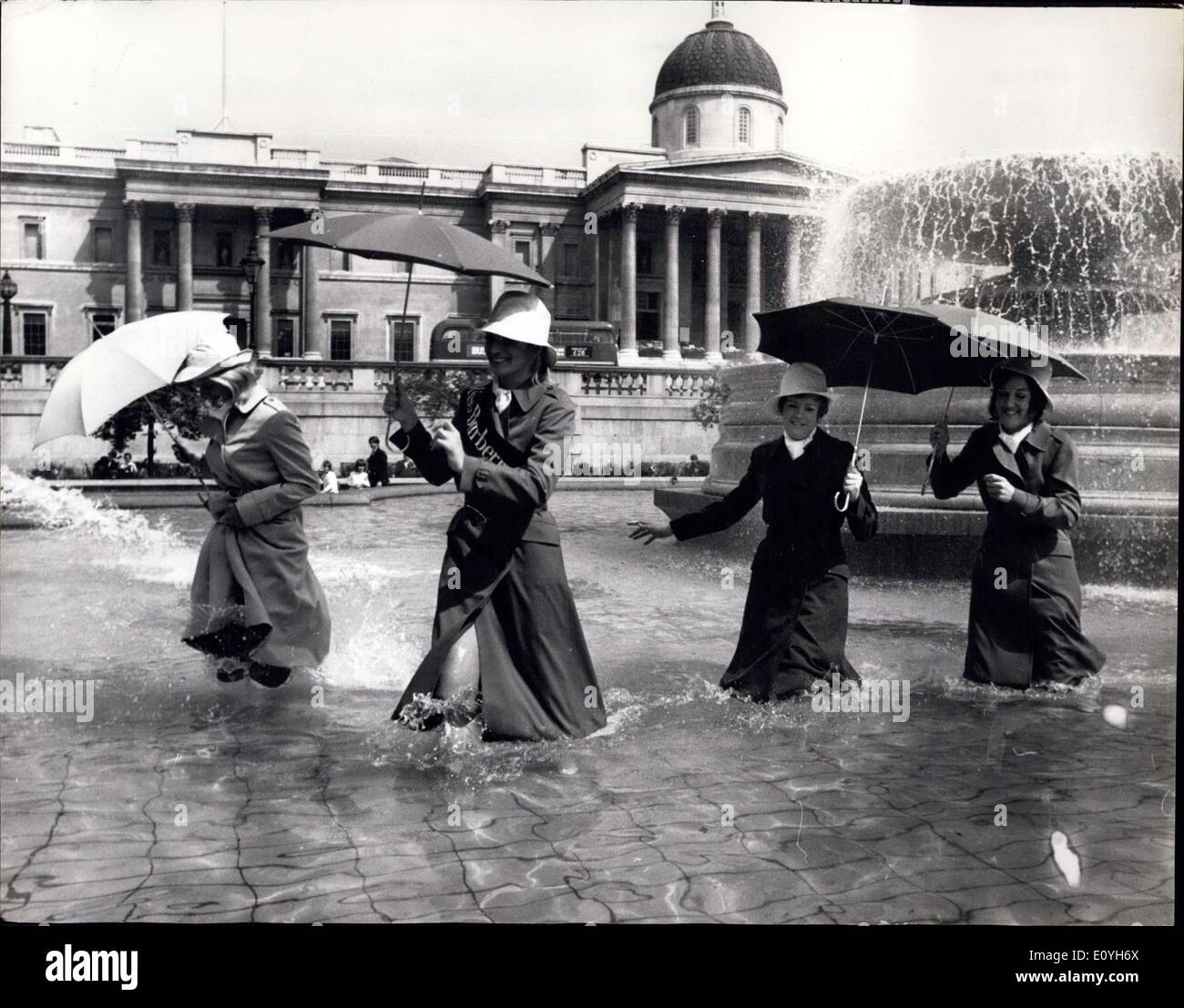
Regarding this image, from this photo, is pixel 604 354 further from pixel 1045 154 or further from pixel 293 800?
pixel 293 800

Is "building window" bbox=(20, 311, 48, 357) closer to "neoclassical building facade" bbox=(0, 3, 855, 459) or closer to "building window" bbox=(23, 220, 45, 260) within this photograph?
"neoclassical building facade" bbox=(0, 3, 855, 459)

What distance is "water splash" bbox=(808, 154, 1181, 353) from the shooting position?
1039 cm

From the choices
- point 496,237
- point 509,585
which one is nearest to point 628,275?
point 496,237

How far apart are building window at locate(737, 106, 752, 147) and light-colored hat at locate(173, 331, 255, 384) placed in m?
4.35

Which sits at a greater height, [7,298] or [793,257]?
[793,257]

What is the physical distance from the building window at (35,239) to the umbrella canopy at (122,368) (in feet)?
14.2

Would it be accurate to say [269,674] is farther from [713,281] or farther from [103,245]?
[713,281]

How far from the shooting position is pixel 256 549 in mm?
6355

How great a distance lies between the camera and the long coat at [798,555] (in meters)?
6.10

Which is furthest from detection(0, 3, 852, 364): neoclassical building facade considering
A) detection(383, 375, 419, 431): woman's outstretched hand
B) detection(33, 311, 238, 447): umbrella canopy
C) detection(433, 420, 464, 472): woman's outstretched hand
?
detection(33, 311, 238, 447): umbrella canopy

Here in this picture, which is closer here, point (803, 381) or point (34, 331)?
point (803, 381)

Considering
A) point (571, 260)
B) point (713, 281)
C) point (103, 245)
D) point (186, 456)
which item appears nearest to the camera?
point (186, 456)

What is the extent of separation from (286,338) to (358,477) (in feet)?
7.01

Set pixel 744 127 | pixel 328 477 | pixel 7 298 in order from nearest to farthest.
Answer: pixel 7 298
pixel 744 127
pixel 328 477
